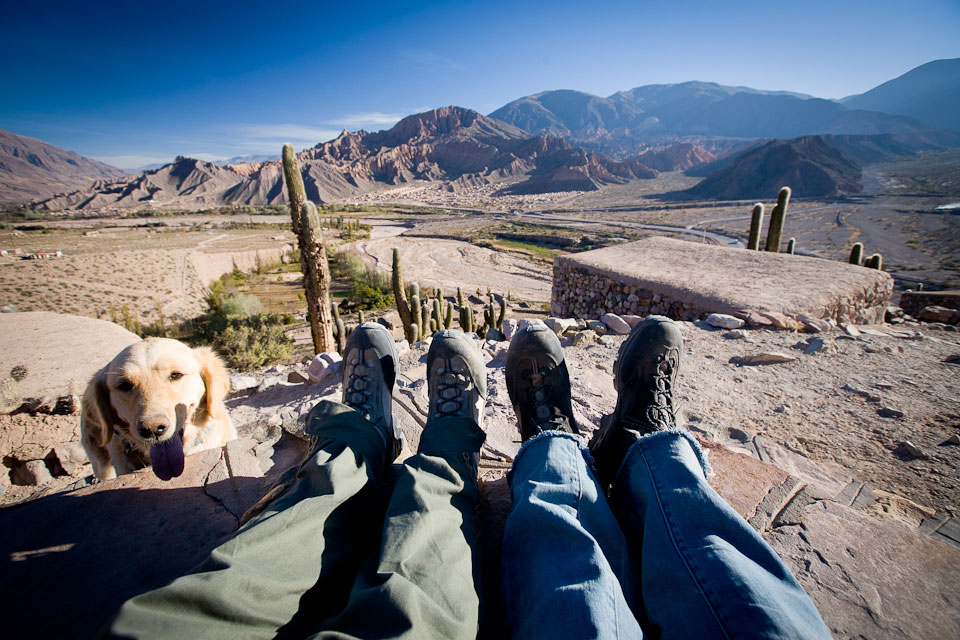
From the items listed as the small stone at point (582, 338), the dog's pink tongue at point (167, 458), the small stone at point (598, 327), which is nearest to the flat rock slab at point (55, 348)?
the dog's pink tongue at point (167, 458)

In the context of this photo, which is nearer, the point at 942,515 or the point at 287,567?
the point at 287,567

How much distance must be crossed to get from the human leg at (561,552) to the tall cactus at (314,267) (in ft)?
21.0

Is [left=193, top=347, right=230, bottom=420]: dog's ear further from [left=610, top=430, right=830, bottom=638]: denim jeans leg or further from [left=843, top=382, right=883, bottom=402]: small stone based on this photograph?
[left=843, top=382, right=883, bottom=402]: small stone

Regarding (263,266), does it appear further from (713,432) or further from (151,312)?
(713,432)

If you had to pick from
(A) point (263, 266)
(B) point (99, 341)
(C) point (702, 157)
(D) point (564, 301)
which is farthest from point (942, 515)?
(C) point (702, 157)

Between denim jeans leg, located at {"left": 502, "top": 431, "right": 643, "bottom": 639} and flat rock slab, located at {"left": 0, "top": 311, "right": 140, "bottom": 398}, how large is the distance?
4.46m

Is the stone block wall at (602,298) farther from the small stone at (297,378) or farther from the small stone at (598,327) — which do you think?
the small stone at (297,378)

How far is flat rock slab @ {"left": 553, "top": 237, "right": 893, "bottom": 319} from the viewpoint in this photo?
5.07 metres

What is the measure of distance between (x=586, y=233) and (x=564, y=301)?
100 feet

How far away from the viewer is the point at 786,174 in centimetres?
5944

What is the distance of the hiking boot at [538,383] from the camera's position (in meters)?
2.02

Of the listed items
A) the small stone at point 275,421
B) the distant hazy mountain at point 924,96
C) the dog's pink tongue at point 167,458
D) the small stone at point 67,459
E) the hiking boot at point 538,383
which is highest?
the distant hazy mountain at point 924,96

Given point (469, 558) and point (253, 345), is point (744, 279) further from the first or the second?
point (253, 345)

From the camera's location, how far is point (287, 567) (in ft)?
3.42
